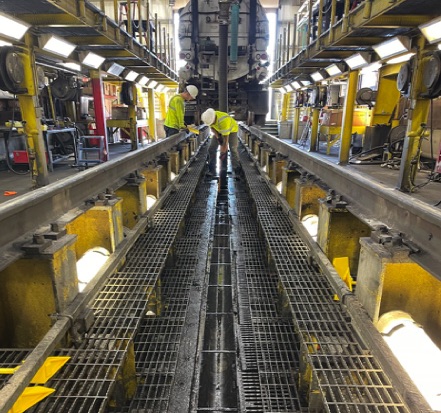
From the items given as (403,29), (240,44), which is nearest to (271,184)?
(403,29)

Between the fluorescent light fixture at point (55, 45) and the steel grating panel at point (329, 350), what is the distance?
3.64m

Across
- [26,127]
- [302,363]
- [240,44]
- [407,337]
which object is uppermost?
[240,44]

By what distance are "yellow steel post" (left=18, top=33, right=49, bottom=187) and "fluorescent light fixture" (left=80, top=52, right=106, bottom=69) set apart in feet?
5.71

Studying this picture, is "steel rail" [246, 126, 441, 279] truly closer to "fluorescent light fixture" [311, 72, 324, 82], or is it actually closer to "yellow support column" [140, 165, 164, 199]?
"yellow support column" [140, 165, 164, 199]

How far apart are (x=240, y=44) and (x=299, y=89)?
2444 mm

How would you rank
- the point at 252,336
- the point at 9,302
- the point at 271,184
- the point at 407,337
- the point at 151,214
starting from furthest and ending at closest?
the point at 271,184
the point at 151,214
the point at 252,336
the point at 9,302
the point at 407,337

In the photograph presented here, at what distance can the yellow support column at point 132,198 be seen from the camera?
4.21m

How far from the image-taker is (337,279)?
265cm

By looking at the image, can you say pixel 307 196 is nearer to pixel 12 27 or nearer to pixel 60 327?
pixel 60 327

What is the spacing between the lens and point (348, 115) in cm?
573

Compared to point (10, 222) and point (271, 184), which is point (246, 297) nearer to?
point (10, 222)

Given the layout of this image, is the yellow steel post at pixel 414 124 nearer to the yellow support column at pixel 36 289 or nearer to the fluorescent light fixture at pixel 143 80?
the yellow support column at pixel 36 289

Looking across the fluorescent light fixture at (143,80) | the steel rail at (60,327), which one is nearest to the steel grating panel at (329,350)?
the steel rail at (60,327)

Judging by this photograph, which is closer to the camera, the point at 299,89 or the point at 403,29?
the point at 403,29
